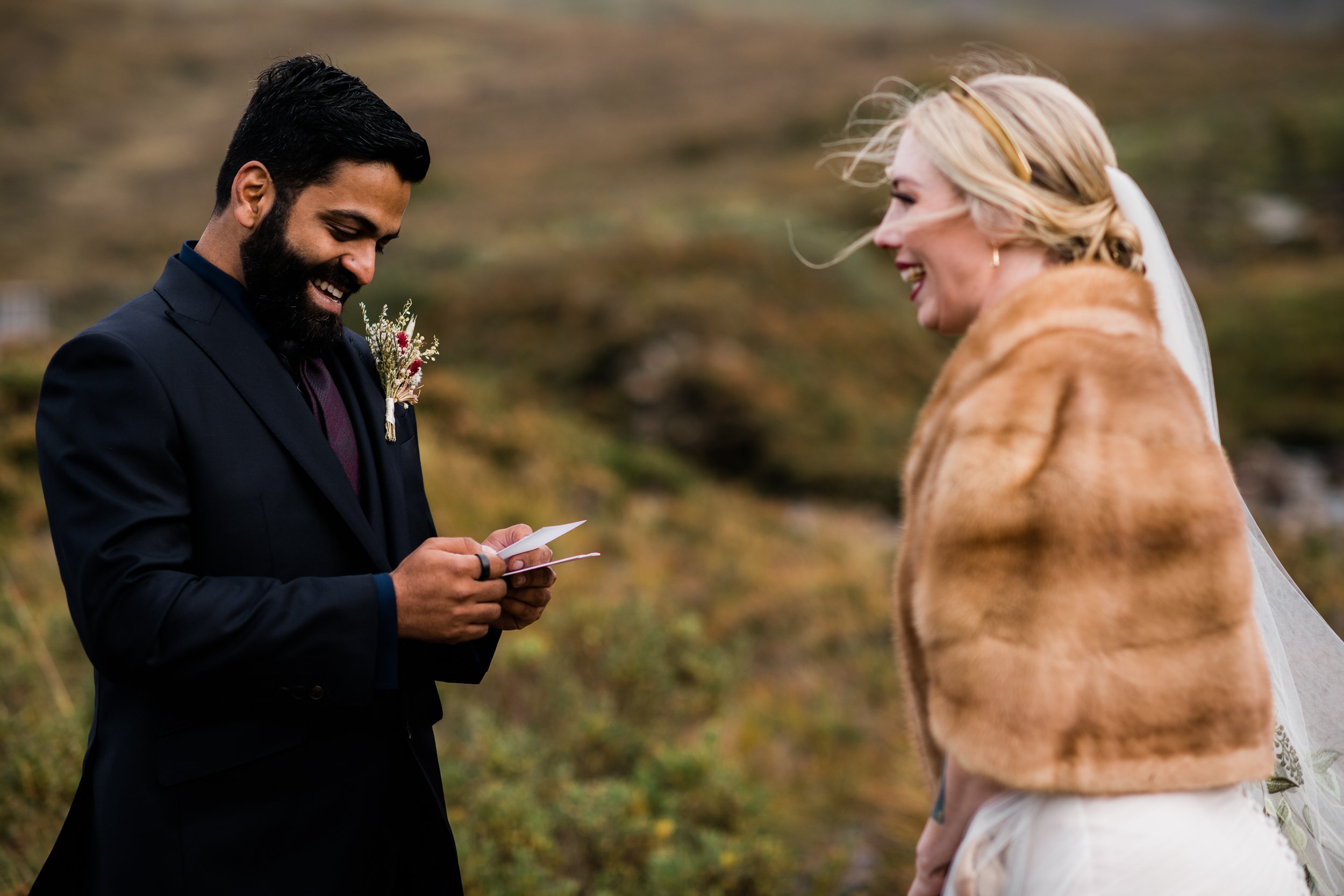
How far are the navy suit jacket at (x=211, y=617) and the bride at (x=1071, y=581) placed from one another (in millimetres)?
1070

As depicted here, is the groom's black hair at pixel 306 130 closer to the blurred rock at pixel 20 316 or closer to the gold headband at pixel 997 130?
the gold headband at pixel 997 130

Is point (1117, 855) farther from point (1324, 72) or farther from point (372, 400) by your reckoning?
point (1324, 72)

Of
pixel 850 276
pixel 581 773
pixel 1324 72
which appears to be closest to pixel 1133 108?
pixel 1324 72

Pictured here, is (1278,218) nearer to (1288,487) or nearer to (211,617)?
(1288,487)

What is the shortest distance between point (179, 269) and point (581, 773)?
3302 millimetres

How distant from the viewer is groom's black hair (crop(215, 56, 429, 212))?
2002mm

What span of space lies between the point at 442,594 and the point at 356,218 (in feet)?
2.59

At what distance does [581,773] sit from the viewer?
4707 mm

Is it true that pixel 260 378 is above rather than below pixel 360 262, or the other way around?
below

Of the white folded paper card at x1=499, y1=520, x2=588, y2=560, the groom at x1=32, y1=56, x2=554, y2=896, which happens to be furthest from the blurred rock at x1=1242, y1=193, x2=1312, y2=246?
the groom at x1=32, y1=56, x2=554, y2=896

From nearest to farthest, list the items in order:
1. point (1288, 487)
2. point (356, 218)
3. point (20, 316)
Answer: point (356, 218)
point (1288, 487)
point (20, 316)

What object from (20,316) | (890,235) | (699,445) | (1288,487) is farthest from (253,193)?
(20,316)

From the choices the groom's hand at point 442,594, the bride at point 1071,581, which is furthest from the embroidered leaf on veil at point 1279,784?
the groom's hand at point 442,594

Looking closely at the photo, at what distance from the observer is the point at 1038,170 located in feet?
6.74
